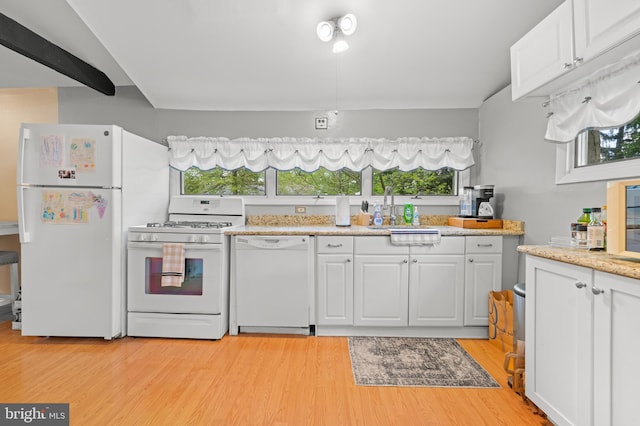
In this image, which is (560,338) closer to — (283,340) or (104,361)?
(283,340)

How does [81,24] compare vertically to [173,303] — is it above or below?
above

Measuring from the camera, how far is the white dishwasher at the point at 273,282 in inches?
118

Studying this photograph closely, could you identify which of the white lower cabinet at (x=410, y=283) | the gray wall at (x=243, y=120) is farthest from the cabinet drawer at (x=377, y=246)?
the gray wall at (x=243, y=120)

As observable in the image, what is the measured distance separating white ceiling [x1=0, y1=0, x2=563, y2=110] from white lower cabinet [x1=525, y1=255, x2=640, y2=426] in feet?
6.06

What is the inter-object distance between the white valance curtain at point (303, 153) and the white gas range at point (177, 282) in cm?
93

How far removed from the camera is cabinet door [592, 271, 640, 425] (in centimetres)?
128

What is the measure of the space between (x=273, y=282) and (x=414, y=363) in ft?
4.11

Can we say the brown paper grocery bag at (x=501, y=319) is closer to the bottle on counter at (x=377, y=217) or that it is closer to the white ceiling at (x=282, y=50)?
the bottle on counter at (x=377, y=217)

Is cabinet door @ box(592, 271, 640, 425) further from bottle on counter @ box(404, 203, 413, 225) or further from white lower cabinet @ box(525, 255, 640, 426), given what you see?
bottle on counter @ box(404, 203, 413, 225)

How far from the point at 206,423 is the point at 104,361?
1.20 metres

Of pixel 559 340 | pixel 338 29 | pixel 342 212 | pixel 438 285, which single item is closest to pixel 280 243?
pixel 342 212

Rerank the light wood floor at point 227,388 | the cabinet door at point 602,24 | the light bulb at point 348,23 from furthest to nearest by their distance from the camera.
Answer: the light bulb at point 348,23 → the light wood floor at point 227,388 → the cabinet door at point 602,24

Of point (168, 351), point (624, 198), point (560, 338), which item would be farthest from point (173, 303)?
point (624, 198)

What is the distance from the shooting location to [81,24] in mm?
2902
